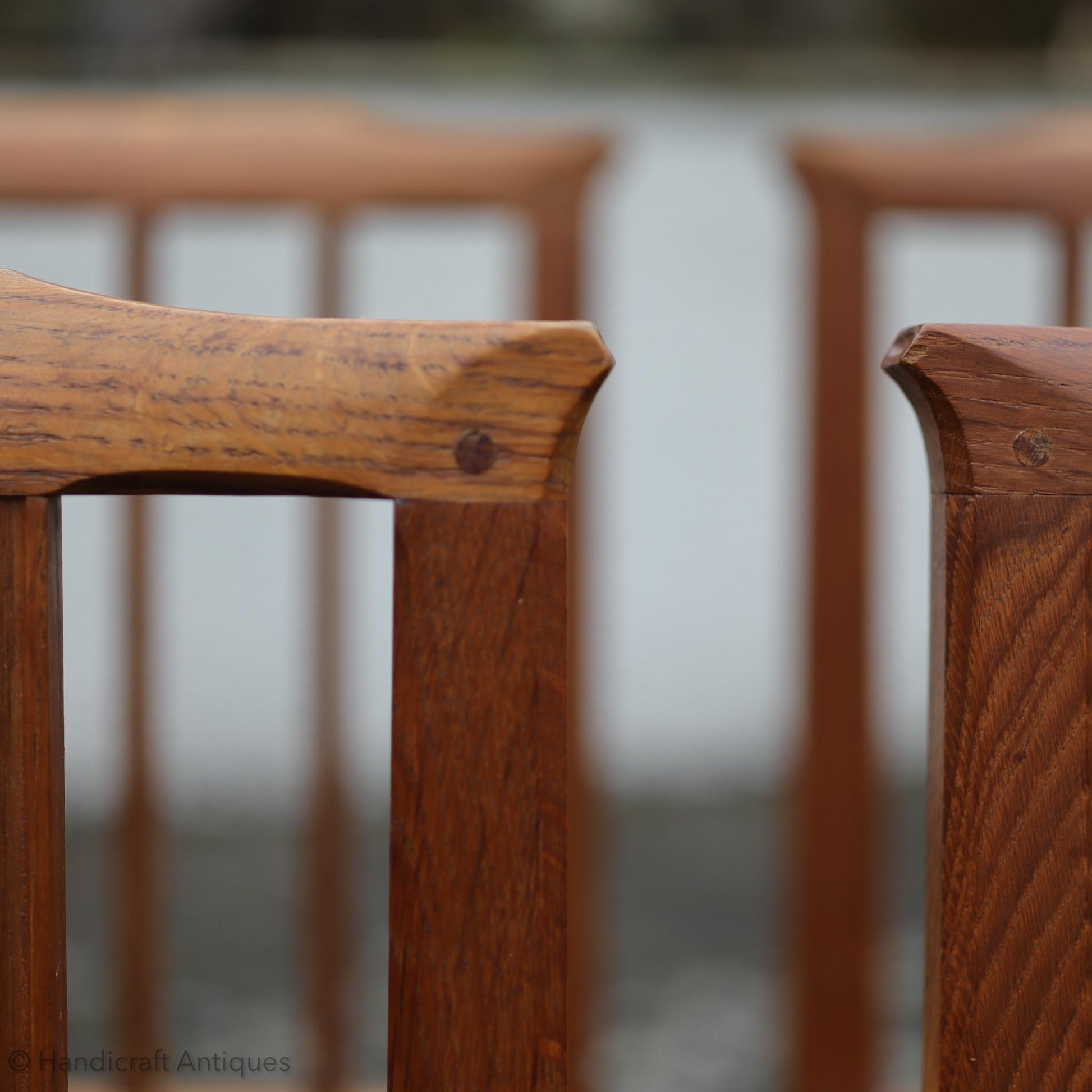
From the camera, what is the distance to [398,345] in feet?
0.47

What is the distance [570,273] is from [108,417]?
242mm

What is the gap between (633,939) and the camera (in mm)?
1064

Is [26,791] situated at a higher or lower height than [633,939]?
higher

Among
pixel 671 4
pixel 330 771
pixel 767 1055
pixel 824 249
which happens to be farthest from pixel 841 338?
pixel 671 4

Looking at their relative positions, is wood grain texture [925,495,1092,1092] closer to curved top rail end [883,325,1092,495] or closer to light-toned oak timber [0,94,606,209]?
curved top rail end [883,325,1092,495]

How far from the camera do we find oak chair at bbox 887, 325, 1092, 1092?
0.15 m

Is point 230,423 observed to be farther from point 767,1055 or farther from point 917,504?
point 917,504

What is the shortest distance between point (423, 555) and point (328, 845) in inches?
10.5

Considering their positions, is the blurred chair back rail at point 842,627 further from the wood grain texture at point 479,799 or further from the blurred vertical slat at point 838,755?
the wood grain texture at point 479,799

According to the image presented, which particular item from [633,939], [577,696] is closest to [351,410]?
[577,696]

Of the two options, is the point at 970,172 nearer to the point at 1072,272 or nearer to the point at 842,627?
the point at 1072,272

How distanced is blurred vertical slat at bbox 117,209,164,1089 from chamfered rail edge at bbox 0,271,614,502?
0.25 m

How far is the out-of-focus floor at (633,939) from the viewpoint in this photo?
2.80ft

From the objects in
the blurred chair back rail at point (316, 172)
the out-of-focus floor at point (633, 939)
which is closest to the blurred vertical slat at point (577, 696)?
the blurred chair back rail at point (316, 172)
